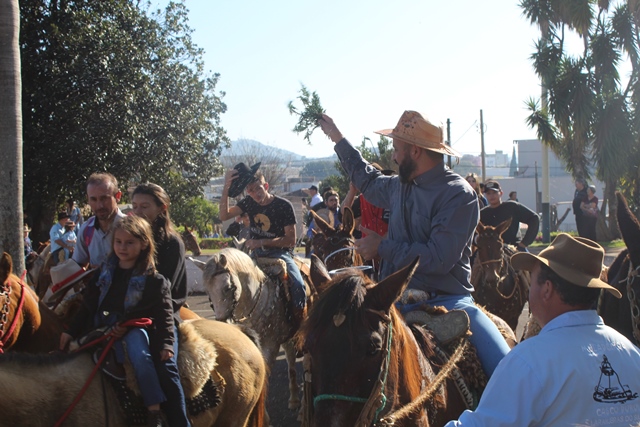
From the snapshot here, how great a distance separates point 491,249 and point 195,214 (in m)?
26.0

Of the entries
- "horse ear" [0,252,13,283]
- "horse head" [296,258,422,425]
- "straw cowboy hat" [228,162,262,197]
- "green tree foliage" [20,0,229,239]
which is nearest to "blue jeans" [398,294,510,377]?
"horse head" [296,258,422,425]

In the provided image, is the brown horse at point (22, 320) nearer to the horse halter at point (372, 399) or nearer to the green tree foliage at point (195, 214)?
the horse halter at point (372, 399)

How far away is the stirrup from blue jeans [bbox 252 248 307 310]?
3920 mm

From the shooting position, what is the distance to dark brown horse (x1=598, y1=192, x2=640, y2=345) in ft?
13.5

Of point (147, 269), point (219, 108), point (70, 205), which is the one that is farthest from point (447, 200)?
point (219, 108)

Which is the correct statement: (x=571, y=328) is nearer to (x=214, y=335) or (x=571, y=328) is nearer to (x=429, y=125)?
(x=429, y=125)

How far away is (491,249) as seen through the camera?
8.18 m

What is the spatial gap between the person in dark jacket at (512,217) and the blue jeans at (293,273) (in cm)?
315

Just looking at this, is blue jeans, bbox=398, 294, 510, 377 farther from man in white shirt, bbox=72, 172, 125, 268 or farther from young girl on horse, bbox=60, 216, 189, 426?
man in white shirt, bbox=72, 172, 125, 268

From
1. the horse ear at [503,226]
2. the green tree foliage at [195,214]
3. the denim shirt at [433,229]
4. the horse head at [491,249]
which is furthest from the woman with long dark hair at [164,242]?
the green tree foliage at [195,214]

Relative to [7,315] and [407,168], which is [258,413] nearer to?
[7,315]

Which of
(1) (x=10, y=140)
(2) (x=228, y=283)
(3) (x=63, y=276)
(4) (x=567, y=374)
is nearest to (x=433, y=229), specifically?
(4) (x=567, y=374)

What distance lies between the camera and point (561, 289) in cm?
251

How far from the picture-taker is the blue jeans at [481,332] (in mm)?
3596
